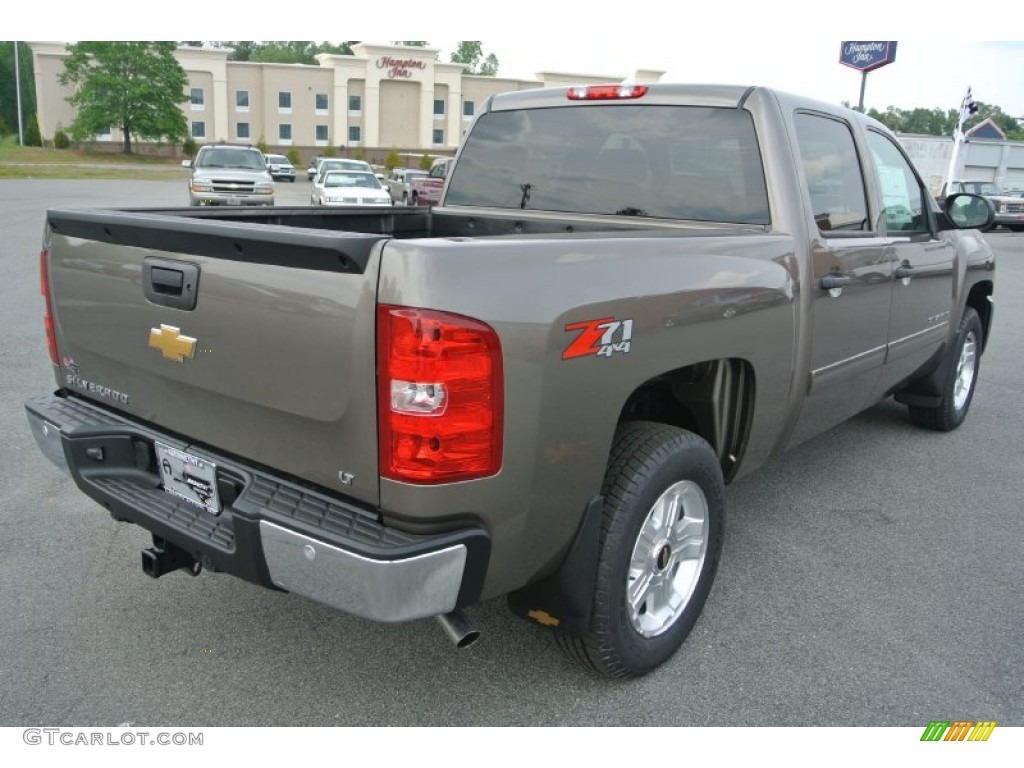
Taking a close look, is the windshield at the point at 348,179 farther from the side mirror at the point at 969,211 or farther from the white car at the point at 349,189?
the side mirror at the point at 969,211

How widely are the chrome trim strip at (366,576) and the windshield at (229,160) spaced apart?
22.6m

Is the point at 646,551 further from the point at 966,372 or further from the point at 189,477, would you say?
the point at 966,372

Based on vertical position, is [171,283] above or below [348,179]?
above

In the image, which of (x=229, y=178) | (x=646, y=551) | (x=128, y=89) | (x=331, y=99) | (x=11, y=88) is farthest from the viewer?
(x=11, y=88)

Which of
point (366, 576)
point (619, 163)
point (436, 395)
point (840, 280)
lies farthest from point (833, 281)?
point (366, 576)

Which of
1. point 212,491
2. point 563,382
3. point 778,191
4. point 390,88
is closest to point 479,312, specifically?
point 563,382

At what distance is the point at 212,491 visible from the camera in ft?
8.38

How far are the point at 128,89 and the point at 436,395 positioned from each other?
232ft

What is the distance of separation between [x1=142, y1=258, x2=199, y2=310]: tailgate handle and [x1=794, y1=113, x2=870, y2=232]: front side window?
2491mm

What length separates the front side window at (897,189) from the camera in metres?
4.38

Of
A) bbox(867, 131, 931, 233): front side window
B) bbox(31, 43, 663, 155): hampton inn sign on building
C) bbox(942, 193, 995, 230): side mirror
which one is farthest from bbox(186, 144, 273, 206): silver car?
bbox(31, 43, 663, 155): hampton inn sign on building

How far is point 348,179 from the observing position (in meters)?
24.4

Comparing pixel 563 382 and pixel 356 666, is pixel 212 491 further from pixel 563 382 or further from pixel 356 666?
pixel 563 382

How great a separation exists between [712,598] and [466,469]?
174cm
